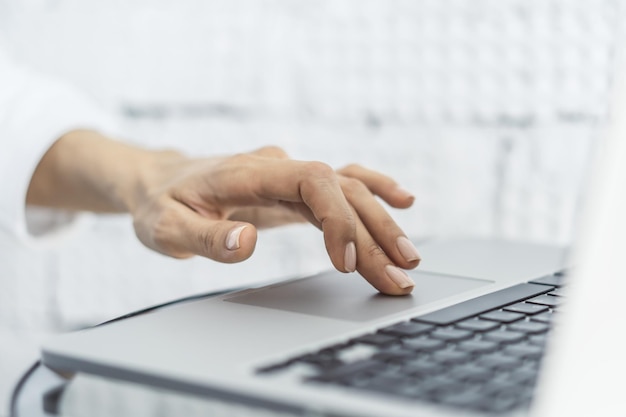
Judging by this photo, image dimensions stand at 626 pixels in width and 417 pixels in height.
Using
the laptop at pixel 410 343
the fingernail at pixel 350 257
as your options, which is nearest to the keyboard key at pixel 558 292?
the laptop at pixel 410 343

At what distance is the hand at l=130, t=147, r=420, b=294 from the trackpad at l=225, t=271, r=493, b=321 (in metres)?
0.01

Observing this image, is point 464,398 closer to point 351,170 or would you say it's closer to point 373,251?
point 373,251

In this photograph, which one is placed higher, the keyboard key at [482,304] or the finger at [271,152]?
the finger at [271,152]

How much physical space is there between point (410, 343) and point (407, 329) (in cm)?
2

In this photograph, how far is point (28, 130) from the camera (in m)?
0.68

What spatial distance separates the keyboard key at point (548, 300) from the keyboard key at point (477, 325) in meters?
0.05

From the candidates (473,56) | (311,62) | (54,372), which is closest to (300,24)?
(311,62)

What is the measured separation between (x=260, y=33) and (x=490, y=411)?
2.20ft

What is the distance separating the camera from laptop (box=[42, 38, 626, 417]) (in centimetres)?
21

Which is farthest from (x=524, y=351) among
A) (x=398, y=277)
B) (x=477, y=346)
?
(x=398, y=277)

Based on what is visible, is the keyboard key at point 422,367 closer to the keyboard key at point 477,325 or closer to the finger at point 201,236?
the keyboard key at point 477,325

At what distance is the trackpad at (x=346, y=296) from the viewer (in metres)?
0.40

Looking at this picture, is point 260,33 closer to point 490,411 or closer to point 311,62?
point 311,62

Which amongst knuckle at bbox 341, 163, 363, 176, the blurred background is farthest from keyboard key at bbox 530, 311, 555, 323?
the blurred background
